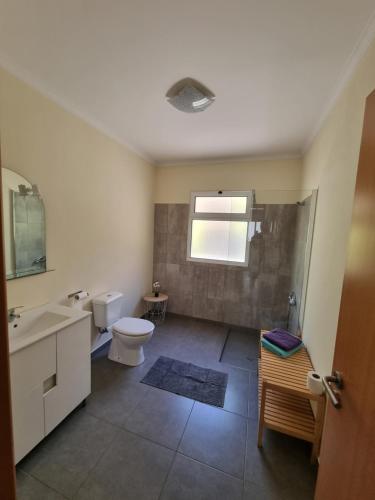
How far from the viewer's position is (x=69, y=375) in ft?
5.32

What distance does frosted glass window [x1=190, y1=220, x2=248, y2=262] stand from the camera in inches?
127

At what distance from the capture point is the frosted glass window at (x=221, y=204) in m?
3.21

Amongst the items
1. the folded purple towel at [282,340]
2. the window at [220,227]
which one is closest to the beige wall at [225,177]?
the window at [220,227]

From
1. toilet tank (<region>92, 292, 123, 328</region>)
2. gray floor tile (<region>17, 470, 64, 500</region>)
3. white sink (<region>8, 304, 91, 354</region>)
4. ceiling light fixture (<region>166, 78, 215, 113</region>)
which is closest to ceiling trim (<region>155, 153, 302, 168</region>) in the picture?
ceiling light fixture (<region>166, 78, 215, 113</region>)

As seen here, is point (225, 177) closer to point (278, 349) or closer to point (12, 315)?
point (278, 349)

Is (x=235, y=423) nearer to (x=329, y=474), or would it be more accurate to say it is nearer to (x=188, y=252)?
(x=329, y=474)

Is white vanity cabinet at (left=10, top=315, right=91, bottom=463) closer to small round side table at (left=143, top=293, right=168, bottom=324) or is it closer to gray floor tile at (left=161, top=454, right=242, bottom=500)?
gray floor tile at (left=161, top=454, right=242, bottom=500)

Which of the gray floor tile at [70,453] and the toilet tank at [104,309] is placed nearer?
the gray floor tile at [70,453]

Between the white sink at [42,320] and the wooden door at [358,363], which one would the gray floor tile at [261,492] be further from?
the white sink at [42,320]

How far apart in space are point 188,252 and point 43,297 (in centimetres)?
210

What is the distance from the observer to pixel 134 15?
3.67 feet

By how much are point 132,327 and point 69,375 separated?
0.76m

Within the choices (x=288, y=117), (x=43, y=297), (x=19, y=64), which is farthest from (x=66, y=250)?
(x=288, y=117)

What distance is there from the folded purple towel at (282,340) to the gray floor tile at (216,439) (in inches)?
26.4
